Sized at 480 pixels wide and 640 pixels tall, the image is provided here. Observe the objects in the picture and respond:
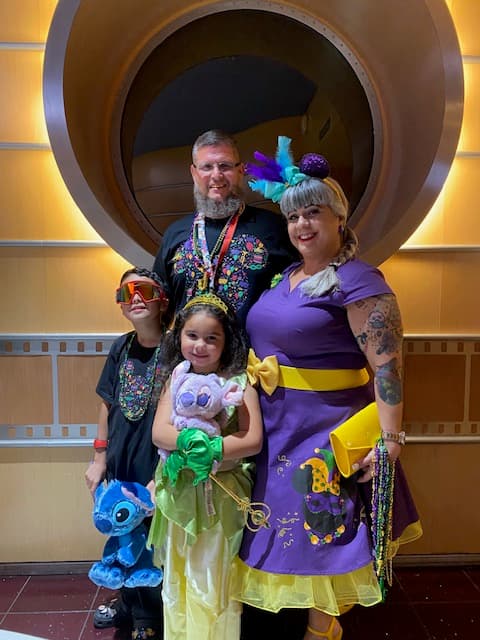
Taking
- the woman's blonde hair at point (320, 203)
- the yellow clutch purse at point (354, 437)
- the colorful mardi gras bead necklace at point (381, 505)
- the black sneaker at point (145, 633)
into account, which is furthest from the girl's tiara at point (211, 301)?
the black sneaker at point (145, 633)

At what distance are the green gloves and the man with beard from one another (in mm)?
416

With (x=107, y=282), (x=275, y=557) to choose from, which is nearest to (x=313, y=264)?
(x=275, y=557)

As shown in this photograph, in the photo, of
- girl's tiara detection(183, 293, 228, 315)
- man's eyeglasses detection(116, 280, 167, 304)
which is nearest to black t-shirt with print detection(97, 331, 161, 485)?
man's eyeglasses detection(116, 280, 167, 304)

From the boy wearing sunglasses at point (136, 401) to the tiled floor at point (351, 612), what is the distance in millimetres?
184

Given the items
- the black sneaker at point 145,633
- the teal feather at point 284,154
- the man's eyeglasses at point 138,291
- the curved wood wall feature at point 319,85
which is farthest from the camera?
the curved wood wall feature at point 319,85

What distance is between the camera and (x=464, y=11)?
2039 mm

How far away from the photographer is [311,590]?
141 centimetres

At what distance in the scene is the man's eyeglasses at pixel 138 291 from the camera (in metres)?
1.62

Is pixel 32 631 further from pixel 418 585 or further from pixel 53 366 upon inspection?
pixel 418 585

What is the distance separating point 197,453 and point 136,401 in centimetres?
40

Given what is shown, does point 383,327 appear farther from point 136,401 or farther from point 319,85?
point 319,85

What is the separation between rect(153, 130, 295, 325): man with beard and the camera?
1.67 m

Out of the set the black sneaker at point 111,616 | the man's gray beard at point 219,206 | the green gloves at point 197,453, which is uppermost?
the man's gray beard at point 219,206

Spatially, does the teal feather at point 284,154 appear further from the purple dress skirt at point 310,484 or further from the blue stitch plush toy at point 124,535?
the blue stitch plush toy at point 124,535
